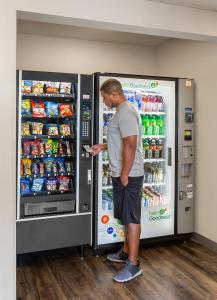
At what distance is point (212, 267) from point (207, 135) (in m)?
1.38

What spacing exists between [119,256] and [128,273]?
16.5 inches

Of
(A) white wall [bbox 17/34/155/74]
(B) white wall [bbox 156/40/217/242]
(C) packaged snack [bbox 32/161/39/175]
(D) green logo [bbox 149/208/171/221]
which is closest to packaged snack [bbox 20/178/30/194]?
(C) packaged snack [bbox 32/161/39/175]

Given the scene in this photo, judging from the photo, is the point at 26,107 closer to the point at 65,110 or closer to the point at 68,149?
the point at 65,110

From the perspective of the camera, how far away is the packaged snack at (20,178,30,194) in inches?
122

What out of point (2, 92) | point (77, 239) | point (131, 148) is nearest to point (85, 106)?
point (131, 148)

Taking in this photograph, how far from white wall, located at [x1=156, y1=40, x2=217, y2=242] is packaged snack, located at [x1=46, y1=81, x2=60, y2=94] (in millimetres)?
1633

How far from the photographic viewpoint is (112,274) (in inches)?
115

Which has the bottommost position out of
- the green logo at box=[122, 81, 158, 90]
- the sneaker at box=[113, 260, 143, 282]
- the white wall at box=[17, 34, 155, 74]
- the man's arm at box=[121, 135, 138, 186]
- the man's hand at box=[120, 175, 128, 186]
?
the sneaker at box=[113, 260, 143, 282]

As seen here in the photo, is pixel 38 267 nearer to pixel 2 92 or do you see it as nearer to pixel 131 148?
pixel 131 148

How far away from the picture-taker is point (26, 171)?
10.2 feet

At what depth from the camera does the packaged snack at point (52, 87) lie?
10.3 feet

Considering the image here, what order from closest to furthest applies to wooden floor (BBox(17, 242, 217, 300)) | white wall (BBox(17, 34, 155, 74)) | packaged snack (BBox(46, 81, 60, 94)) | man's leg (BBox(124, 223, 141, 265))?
wooden floor (BBox(17, 242, 217, 300)) → man's leg (BBox(124, 223, 141, 265)) → packaged snack (BBox(46, 81, 60, 94)) → white wall (BBox(17, 34, 155, 74))

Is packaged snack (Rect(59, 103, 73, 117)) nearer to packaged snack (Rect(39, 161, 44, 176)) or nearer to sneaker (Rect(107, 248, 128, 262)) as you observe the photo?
packaged snack (Rect(39, 161, 44, 176))

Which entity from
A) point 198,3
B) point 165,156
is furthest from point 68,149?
point 198,3
